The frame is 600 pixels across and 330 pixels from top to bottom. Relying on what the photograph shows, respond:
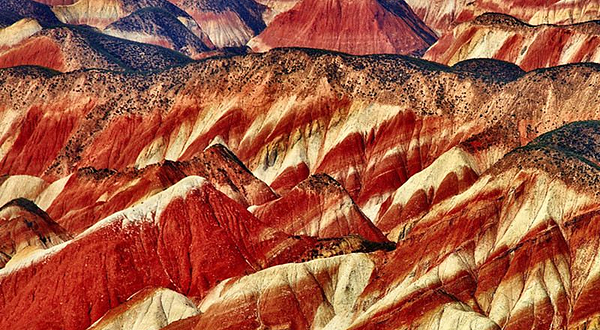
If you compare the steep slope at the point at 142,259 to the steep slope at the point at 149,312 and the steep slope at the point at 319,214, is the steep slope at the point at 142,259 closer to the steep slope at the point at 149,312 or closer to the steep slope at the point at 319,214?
the steep slope at the point at 149,312

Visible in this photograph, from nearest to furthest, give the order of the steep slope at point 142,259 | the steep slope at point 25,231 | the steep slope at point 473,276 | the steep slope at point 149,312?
the steep slope at point 473,276 < the steep slope at point 149,312 < the steep slope at point 142,259 < the steep slope at point 25,231

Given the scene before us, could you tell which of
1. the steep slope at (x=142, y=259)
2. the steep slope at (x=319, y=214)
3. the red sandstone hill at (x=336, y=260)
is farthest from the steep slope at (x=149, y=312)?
the steep slope at (x=319, y=214)

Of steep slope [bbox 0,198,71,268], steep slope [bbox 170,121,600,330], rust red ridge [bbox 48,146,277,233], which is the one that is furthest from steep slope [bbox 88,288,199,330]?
rust red ridge [bbox 48,146,277,233]

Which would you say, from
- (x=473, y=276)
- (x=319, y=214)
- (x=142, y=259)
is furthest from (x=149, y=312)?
(x=319, y=214)

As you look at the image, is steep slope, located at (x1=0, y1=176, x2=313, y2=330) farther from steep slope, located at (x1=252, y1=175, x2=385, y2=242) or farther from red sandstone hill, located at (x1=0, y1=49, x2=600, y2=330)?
steep slope, located at (x1=252, y1=175, x2=385, y2=242)

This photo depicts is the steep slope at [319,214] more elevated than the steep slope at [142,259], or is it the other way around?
the steep slope at [142,259]

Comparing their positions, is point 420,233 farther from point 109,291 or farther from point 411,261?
point 109,291
